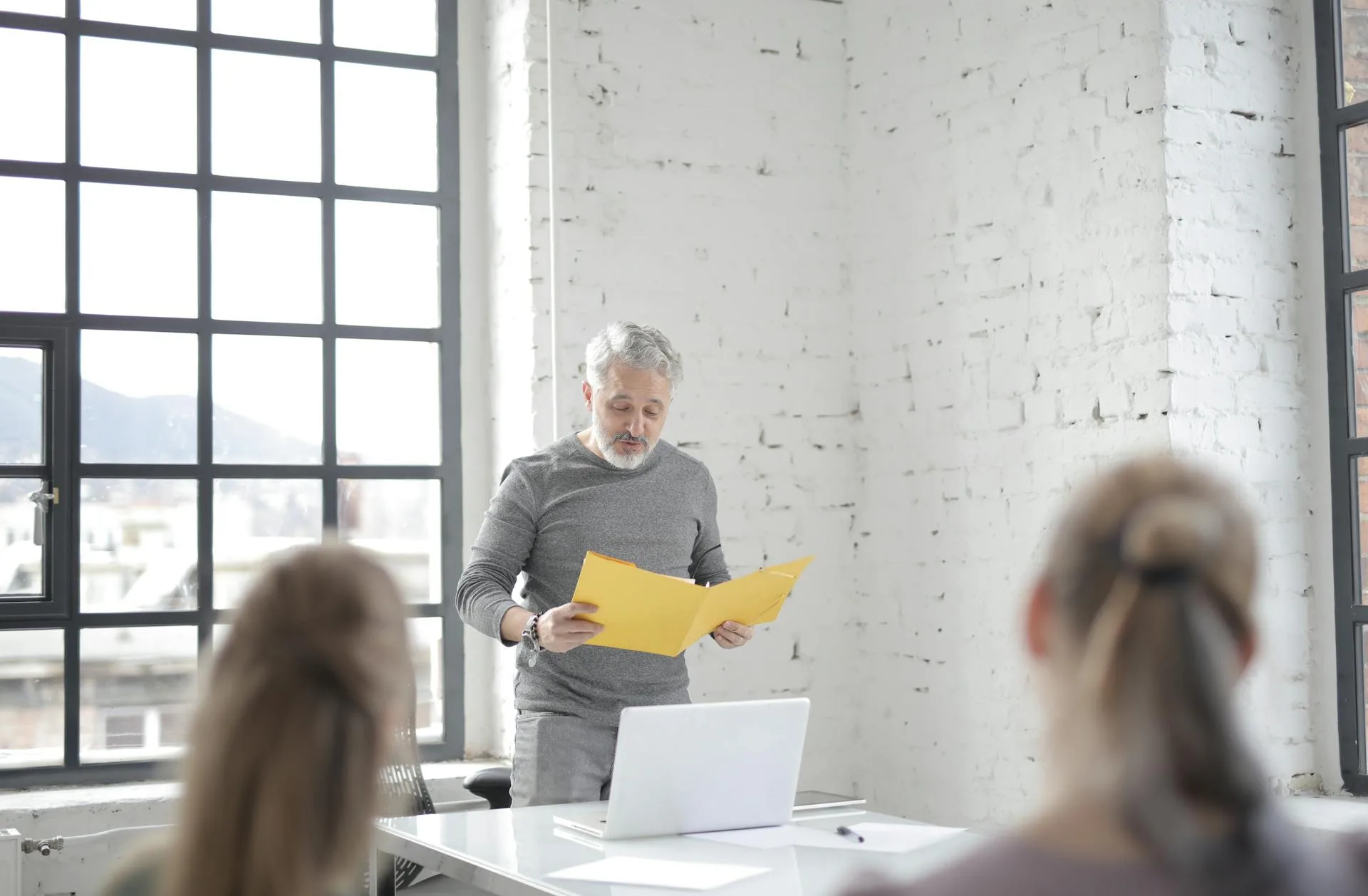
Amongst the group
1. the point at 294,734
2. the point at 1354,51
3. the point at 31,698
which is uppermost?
the point at 1354,51

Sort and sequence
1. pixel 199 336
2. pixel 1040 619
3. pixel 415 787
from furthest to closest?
1. pixel 199 336
2. pixel 415 787
3. pixel 1040 619

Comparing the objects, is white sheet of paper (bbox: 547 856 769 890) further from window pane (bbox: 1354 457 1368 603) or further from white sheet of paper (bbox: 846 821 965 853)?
window pane (bbox: 1354 457 1368 603)

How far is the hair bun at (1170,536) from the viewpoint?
96 centimetres

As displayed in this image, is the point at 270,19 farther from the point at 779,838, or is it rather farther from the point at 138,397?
the point at 779,838

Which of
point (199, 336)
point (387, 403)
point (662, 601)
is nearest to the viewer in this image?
point (662, 601)

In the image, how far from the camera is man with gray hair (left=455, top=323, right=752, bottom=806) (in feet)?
9.71

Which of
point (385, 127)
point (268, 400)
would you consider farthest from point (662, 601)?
point (385, 127)

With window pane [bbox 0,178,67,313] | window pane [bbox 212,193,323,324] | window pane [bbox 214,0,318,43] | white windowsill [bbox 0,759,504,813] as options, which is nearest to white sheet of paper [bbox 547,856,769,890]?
white windowsill [bbox 0,759,504,813]

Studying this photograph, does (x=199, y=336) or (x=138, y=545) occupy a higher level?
(x=199, y=336)

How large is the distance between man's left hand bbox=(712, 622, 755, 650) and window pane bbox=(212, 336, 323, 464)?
5.66 feet

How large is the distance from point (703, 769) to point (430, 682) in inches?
82.9

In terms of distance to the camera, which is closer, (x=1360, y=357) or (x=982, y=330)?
(x=1360, y=357)

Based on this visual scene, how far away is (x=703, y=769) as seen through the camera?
2.39m

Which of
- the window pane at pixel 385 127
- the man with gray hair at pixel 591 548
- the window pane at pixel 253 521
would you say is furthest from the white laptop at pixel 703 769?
the window pane at pixel 385 127
